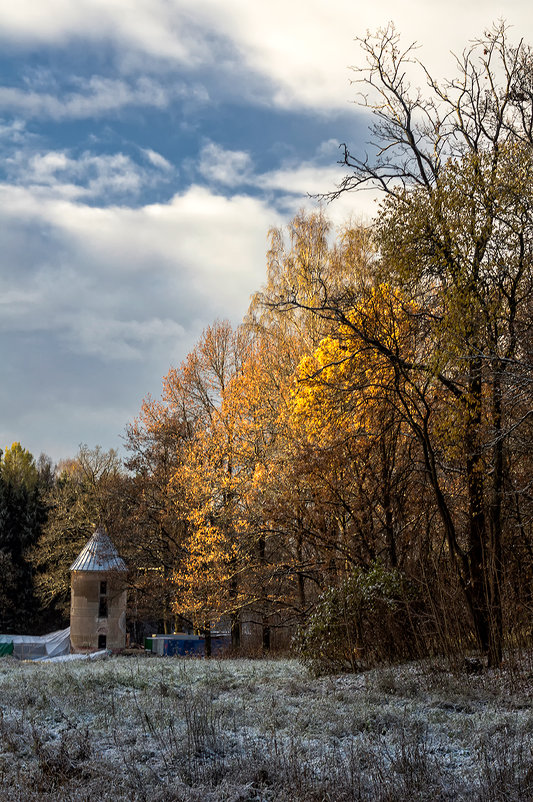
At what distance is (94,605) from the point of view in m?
30.6

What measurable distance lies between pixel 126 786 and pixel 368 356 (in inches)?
317

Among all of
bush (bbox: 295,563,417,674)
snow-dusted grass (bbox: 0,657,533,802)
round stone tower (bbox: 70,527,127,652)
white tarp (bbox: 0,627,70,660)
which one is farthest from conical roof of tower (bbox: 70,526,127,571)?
snow-dusted grass (bbox: 0,657,533,802)

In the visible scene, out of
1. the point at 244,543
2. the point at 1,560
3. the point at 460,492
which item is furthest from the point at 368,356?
the point at 1,560

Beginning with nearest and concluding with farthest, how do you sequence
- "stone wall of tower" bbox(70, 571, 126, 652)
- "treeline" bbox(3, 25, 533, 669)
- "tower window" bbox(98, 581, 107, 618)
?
"treeline" bbox(3, 25, 533, 669)
"stone wall of tower" bbox(70, 571, 126, 652)
"tower window" bbox(98, 581, 107, 618)

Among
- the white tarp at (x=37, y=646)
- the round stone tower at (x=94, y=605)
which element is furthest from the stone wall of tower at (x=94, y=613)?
the white tarp at (x=37, y=646)

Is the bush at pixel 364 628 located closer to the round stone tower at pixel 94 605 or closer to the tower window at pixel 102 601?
the round stone tower at pixel 94 605

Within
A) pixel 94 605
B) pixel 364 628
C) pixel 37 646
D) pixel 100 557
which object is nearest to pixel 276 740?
pixel 364 628

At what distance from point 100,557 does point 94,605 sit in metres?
2.71

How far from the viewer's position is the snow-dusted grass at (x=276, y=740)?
4.91 m

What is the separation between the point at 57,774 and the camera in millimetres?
5312

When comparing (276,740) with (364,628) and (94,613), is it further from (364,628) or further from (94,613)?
(94,613)

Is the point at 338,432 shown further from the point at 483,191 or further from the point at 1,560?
the point at 1,560

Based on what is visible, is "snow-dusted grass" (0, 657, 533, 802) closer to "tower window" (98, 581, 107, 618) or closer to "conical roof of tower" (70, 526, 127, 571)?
"conical roof of tower" (70, 526, 127, 571)

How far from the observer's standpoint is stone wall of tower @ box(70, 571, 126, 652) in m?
30.4
